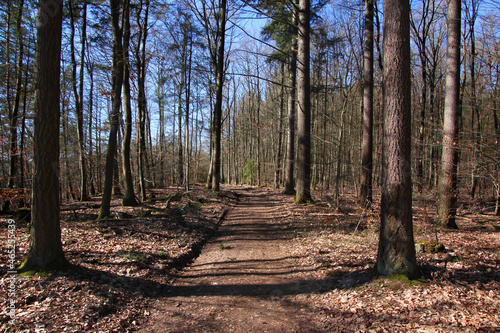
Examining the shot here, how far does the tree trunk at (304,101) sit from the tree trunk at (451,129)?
5489 mm

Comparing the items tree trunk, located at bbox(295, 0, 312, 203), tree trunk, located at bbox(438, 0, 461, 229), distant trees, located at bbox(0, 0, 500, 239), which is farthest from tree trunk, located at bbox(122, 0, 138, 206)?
tree trunk, located at bbox(438, 0, 461, 229)

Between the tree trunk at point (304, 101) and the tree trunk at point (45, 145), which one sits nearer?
the tree trunk at point (45, 145)

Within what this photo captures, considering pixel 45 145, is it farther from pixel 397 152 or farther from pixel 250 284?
pixel 397 152

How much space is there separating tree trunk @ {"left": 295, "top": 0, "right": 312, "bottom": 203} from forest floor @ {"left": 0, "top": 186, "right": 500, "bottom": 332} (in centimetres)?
436

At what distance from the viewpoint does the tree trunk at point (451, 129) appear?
7777 millimetres

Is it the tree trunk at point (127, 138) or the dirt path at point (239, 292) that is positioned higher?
the tree trunk at point (127, 138)

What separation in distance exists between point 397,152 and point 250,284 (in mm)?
3725

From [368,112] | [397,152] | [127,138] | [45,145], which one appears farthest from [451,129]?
[127,138]

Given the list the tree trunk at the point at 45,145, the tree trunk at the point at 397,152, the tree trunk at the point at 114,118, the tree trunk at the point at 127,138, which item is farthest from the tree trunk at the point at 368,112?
the tree trunk at the point at 45,145

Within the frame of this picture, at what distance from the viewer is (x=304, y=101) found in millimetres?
12586

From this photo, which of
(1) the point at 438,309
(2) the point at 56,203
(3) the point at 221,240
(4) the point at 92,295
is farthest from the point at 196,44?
(1) the point at 438,309

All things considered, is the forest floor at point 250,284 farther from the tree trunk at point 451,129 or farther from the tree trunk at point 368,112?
the tree trunk at point 368,112

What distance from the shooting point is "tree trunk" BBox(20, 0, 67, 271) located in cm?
448

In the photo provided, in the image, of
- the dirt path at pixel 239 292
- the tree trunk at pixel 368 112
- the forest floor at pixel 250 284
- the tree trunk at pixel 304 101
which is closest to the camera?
the forest floor at pixel 250 284
